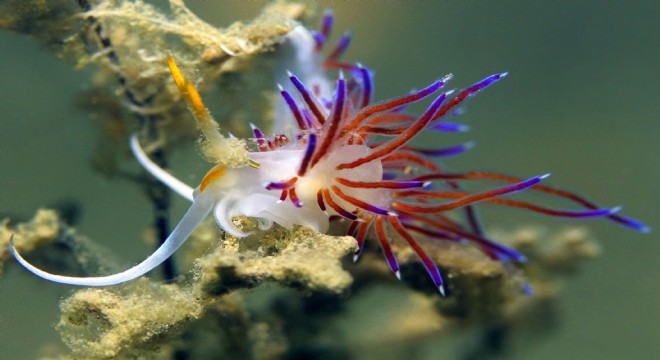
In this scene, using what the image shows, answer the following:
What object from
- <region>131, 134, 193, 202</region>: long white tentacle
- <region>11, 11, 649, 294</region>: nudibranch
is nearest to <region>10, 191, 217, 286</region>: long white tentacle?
<region>11, 11, 649, 294</region>: nudibranch

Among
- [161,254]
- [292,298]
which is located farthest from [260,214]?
[292,298]

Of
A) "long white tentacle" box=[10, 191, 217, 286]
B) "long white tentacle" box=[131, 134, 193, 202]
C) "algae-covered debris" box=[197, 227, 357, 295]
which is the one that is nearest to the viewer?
"algae-covered debris" box=[197, 227, 357, 295]

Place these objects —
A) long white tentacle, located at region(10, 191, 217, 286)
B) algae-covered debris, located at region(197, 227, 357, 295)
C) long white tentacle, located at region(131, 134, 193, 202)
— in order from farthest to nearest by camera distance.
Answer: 1. long white tentacle, located at region(131, 134, 193, 202)
2. long white tentacle, located at region(10, 191, 217, 286)
3. algae-covered debris, located at region(197, 227, 357, 295)

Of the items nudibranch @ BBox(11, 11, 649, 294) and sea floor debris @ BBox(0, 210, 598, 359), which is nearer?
sea floor debris @ BBox(0, 210, 598, 359)

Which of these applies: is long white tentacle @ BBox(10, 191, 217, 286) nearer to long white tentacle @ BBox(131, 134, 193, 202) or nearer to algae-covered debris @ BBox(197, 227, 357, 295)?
algae-covered debris @ BBox(197, 227, 357, 295)

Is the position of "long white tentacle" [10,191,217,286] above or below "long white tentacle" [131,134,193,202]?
above

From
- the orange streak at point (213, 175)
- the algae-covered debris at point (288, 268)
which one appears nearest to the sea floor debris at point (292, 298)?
the algae-covered debris at point (288, 268)

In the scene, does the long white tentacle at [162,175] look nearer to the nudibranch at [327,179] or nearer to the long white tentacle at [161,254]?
the nudibranch at [327,179]
